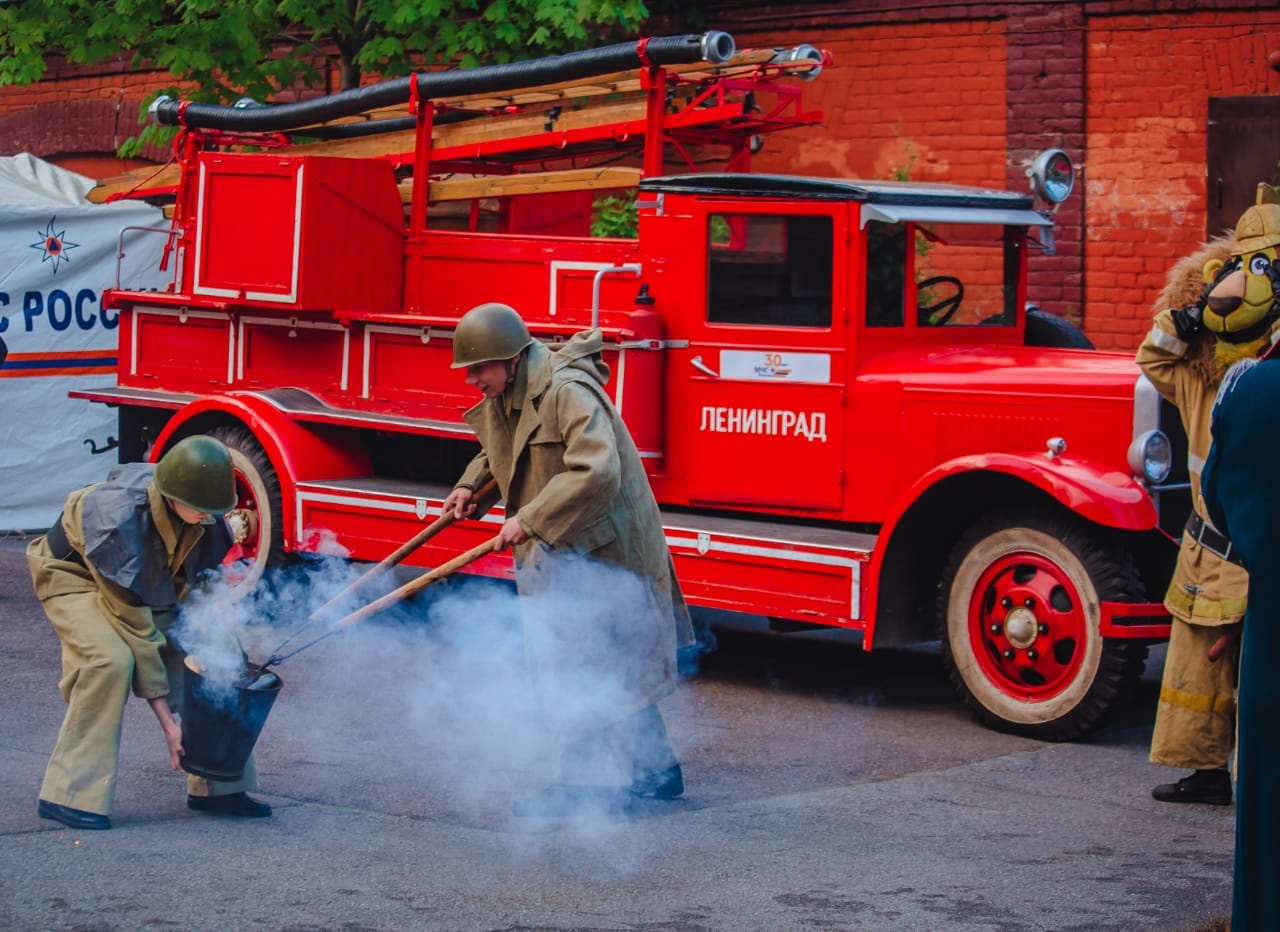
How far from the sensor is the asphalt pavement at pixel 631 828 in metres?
4.88

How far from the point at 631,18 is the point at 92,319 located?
14.1 feet

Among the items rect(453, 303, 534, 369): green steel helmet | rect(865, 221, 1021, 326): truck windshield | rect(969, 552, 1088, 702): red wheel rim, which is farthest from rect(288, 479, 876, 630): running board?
rect(453, 303, 534, 369): green steel helmet

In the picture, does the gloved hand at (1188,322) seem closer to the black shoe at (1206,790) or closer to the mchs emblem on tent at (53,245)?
the black shoe at (1206,790)

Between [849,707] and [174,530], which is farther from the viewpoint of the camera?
[849,707]

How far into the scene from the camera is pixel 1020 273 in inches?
350

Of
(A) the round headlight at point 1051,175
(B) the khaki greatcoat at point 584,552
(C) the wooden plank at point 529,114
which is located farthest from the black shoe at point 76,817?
(A) the round headlight at point 1051,175

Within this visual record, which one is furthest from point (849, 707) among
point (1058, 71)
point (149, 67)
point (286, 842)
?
point (149, 67)

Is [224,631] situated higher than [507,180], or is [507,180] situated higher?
[507,180]

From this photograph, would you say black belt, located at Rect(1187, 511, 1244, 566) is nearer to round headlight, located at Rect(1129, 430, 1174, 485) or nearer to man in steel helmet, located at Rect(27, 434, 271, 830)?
round headlight, located at Rect(1129, 430, 1174, 485)

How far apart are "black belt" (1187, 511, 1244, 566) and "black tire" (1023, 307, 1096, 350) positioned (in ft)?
8.55

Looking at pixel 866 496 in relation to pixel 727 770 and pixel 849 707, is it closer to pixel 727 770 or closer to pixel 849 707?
pixel 849 707

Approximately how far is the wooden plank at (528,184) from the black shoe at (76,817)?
4.81 metres

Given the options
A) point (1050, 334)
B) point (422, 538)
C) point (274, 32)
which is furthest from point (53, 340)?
point (422, 538)

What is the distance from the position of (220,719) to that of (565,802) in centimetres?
111
